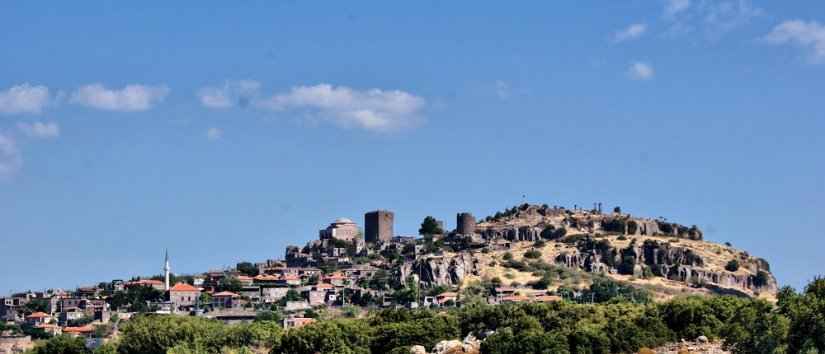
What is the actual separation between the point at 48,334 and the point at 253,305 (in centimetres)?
2042

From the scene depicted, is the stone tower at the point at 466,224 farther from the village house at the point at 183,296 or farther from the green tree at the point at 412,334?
the green tree at the point at 412,334

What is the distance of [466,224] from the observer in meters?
167

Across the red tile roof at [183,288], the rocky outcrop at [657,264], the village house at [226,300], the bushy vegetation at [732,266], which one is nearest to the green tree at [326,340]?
the village house at [226,300]

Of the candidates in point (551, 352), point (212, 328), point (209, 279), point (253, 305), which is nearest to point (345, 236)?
point (209, 279)

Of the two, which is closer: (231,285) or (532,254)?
(231,285)

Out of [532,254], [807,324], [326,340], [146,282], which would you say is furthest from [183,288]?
[807,324]

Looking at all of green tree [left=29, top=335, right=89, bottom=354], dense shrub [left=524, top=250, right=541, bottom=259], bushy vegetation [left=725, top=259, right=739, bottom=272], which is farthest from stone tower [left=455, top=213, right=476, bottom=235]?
green tree [left=29, top=335, right=89, bottom=354]

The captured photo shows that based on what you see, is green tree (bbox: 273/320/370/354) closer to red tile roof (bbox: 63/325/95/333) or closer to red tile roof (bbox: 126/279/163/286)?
red tile roof (bbox: 63/325/95/333)

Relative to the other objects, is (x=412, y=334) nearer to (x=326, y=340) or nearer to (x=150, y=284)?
(x=326, y=340)

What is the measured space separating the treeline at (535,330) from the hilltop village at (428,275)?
2457 cm

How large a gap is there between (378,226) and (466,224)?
12.1 metres

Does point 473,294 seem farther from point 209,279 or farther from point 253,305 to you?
point 209,279

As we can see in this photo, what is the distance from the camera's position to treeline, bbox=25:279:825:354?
63219 mm

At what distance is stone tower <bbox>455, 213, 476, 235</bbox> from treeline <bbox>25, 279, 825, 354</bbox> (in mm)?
64417
